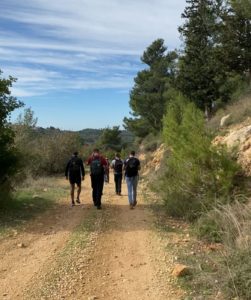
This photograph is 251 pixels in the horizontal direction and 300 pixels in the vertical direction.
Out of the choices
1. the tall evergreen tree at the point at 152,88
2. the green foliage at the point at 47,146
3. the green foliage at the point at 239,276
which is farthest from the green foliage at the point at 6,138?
the tall evergreen tree at the point at 152,88

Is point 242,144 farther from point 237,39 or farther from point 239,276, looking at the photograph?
point 237,39

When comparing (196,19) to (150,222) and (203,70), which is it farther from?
(150,222)

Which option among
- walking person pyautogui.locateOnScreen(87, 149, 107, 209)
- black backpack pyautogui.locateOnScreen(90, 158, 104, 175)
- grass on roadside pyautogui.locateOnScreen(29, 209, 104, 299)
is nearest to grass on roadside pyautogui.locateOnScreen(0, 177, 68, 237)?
walking person pyautogui.locateOnScreen(87, 149, 107, 209)

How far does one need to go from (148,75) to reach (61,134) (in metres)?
14.8

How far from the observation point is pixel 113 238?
10.3 meters

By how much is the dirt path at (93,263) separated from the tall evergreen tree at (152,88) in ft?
127

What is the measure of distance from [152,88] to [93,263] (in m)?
44.7

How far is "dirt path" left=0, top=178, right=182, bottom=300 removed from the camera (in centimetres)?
695

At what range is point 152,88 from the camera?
51969 mm

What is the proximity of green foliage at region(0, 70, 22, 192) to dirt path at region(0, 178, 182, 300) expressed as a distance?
8.63 feet

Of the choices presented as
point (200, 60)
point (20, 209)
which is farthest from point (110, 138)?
point (20, 209)

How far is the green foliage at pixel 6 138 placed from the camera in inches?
561

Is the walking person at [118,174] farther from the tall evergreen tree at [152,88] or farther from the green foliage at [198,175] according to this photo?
the tall evergreen tree at [152,88]

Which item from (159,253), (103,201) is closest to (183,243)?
(159,253)
